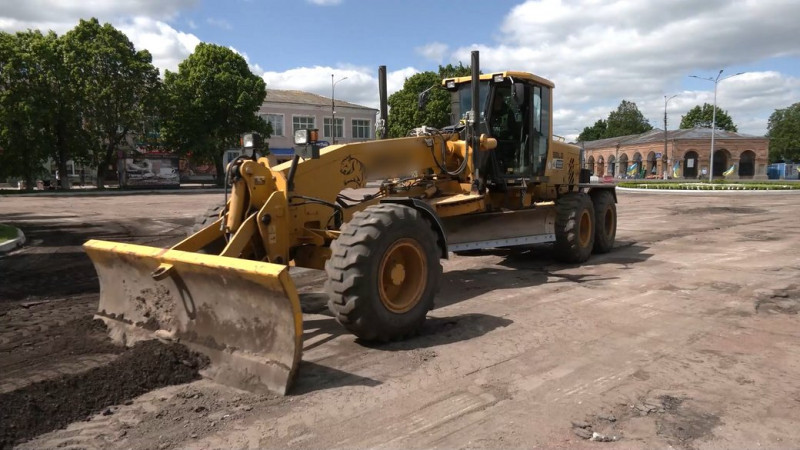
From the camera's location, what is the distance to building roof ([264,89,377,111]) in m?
58.5

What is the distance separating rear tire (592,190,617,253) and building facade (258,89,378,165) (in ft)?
150

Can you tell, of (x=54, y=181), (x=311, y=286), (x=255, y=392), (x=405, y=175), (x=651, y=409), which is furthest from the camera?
(x=54, y=181)

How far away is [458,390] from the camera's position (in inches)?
169

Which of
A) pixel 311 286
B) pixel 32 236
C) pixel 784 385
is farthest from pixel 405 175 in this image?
pixel 32 236

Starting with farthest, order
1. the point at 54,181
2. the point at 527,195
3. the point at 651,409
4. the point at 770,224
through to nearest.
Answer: the point at 54,181 < the point at 770,224 < the point at 527,195 < the point at 651,409

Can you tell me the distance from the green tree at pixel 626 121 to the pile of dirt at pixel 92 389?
393ft

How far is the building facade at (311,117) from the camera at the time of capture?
57594mm

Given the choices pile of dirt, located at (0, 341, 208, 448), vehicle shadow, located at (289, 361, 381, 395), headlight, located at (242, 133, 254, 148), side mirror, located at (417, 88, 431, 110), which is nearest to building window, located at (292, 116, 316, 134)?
side mirror, located at (417, 88, 431, 110)

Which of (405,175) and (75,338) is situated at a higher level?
(405,175)

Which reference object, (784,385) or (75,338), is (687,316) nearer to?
(784,385)

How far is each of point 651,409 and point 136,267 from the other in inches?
179

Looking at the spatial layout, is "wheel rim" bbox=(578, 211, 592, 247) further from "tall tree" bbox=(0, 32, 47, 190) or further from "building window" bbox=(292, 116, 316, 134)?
"building window" bbox=(292, 116, 316, 134)

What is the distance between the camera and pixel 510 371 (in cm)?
469

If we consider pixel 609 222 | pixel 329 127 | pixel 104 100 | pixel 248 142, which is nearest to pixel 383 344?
pixel 248 142
